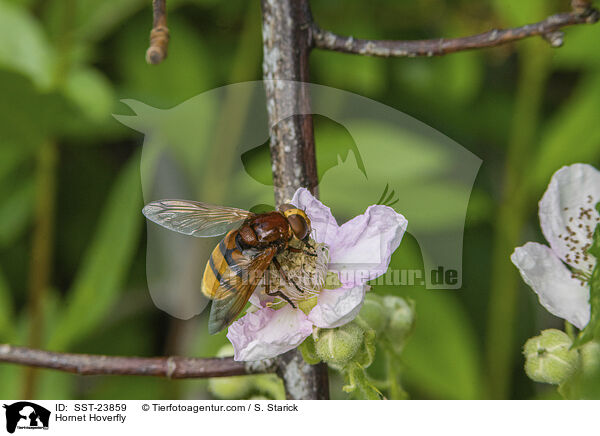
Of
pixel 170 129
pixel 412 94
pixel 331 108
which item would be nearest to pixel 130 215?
pixel 170 129

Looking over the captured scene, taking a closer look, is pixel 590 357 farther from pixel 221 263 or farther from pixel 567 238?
pixel 221 263

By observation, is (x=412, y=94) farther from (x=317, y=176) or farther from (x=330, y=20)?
(x=317, y=176)

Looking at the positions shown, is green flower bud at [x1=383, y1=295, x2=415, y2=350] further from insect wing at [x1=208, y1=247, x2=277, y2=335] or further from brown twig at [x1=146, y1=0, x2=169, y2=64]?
brown twig at [x1=146, y1=0, x2=169, y2=64]

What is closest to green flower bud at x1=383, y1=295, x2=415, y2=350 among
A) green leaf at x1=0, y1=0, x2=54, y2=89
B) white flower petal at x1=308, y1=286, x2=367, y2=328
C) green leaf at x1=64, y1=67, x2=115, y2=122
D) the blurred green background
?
white flower petal at x1=308, y1=286, x2=367, y2=328

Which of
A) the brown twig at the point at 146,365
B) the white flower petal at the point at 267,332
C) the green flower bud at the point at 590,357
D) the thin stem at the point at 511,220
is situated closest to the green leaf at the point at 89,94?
the brown twig at the point at 146,365
